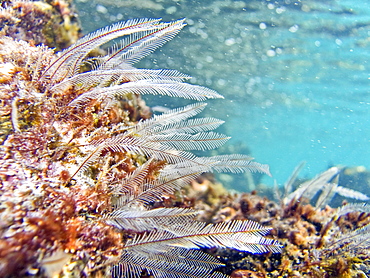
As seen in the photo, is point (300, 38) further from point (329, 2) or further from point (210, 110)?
point (210, 110)

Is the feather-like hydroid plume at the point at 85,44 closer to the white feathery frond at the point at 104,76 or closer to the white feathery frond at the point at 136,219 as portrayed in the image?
the white feathery frond at the point at 104,76

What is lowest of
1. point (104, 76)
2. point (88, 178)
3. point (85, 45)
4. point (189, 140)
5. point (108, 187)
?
point (108, 187)

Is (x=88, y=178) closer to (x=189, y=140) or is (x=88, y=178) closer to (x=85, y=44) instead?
(x=189, y=140)

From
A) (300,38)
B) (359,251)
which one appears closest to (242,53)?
(300,38)

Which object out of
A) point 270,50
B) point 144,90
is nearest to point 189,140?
point 144,90

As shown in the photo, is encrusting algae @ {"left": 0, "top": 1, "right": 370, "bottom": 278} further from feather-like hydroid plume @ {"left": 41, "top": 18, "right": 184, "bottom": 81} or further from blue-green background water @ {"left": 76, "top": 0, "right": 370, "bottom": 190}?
blue-green background water @ {"left": 76, "top": 0, "right": 370, "bottom": 190}

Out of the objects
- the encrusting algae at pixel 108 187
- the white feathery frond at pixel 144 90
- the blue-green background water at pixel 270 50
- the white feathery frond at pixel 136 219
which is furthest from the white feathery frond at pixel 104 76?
the blue-green background water at pixel 270 50
